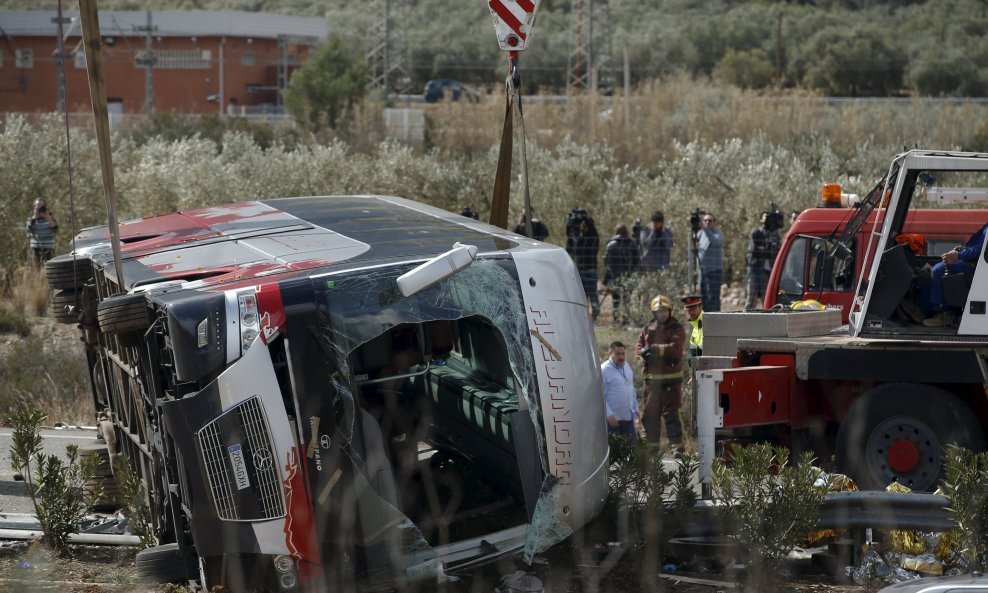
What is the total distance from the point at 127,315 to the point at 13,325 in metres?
12.5

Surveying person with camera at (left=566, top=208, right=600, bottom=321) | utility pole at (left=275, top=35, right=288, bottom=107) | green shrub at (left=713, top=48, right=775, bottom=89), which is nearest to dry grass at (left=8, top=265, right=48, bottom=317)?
person with camera at (left=566, top=208, right=600, bottom=321)

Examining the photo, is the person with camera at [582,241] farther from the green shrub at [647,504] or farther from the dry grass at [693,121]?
the dry grass at [693,121]

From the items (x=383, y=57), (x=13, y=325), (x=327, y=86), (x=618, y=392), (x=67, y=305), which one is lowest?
(x=13, y=325)

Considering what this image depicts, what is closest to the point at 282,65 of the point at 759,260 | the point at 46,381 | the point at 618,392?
the point at 759,260

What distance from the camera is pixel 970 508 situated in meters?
6.54

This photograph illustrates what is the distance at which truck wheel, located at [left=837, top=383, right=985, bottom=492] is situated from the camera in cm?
902

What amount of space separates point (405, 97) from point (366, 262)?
162 feet

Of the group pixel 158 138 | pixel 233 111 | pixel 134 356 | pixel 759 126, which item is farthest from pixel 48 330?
pixel 233 111

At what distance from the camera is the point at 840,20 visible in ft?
208

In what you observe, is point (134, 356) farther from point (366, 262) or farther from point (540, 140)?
point (540, 140)

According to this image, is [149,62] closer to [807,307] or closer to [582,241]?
[582,241]

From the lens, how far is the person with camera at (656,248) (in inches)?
686

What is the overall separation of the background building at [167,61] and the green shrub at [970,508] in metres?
48.5

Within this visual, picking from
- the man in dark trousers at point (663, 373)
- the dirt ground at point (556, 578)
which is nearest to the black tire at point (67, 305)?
the dirt ground at point (556, 578)
